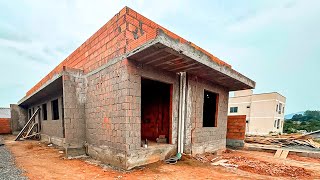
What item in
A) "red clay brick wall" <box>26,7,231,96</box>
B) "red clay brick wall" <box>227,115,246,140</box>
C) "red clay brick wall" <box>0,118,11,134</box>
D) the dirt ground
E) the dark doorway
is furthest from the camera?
"red clay brick wall" <box>0,118,11,134</box>

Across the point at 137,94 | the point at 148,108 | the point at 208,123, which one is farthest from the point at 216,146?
the point at 137,94

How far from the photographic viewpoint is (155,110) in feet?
25.5

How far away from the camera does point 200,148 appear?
21.5 feet

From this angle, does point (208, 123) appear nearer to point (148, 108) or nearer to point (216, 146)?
point (216, 146)

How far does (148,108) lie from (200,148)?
296cm

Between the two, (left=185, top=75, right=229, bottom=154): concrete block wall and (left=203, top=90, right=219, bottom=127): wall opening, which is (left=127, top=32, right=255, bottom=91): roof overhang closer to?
(left=185, top=75, right=229, bottom=154): concrete block wall

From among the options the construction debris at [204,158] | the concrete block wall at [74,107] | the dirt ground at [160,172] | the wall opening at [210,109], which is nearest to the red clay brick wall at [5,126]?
the dirt ground at [160,172]

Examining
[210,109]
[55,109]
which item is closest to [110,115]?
[210,109]

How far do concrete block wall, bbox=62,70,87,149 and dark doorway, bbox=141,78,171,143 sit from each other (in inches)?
94.5

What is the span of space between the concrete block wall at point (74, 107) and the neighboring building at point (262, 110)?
101 ft

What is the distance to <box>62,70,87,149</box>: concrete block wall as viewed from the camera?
5914 millimetres

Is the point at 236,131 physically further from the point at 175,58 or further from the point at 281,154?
the point at 175,58

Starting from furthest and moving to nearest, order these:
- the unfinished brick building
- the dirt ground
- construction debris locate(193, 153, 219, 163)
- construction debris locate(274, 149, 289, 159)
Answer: construction debris locate(274, 149, 289, 159) < construction debris locate(193, 153, 219, 163) < the unfinished brick building < the dirt ground

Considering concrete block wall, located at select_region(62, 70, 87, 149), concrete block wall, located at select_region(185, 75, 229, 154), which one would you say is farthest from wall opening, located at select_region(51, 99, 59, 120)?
concrete block wall, located at select_region(185, 75, 229, 154)
